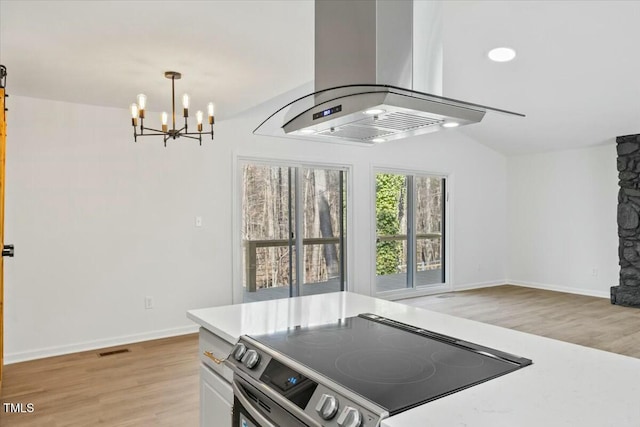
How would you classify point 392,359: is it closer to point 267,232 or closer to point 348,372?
point 348,372

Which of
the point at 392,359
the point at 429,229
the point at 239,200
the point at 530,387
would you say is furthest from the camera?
the point at 429,229

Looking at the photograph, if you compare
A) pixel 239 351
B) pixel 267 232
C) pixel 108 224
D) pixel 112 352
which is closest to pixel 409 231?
pixel 267 232

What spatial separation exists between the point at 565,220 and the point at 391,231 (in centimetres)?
295

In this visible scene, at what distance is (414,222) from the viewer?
6734 mm

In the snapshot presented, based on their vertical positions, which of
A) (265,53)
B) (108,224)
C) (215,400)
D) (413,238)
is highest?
(265,53)

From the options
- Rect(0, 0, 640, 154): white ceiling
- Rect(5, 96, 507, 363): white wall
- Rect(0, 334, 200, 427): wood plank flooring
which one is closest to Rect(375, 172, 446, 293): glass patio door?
Rect(5, 96, 507, 363): white wall

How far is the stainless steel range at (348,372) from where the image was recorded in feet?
3.57

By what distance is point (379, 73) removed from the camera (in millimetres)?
1377

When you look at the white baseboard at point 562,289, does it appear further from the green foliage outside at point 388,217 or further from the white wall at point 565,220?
the green foliage outside at point 388,217

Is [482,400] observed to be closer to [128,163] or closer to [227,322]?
[227,322]

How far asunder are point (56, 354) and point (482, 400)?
4.12 meters

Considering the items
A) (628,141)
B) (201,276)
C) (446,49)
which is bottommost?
(201,276)

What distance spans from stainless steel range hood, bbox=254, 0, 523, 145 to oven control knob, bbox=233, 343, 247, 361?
81cm

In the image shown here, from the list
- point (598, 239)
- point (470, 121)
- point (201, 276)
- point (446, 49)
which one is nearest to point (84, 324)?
point (201, 276)
